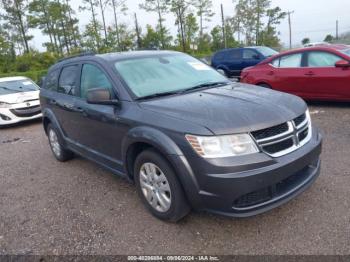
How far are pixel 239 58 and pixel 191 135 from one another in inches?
450

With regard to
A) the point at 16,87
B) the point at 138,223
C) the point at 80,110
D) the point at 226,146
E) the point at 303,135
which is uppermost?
the point at 16,87

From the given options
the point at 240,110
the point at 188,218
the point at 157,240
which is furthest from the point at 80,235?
the point at 240,110

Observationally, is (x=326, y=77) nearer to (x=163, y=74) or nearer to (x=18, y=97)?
(x=163, y=74)

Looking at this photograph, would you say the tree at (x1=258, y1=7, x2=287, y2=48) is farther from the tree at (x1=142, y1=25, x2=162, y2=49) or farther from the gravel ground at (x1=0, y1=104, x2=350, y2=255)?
the gravel ground at (x1=0, y1=104, x2=350, y2=255)

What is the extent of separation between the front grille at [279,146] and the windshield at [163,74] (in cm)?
126

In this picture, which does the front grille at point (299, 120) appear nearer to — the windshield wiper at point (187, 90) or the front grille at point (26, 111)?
the windshield wiper at point (187, 90)

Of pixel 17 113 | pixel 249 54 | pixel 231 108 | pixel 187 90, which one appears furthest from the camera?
pixel 249 54

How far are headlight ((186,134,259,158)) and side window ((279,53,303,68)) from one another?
→ 215 inches

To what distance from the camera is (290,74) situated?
288 inches

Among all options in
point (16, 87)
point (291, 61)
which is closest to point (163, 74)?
point (291, 61)

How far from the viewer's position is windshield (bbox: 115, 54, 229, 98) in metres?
3.41

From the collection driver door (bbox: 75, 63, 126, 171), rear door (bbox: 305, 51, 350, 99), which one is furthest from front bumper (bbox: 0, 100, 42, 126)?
rear door (bbox: 305, 51, 350, 99)

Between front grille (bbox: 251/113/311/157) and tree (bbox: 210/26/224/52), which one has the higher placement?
tree (bbox: 210/26/224/52)

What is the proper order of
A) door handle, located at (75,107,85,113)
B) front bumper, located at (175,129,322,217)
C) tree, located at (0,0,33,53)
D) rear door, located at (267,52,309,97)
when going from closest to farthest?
front bumper, located at (175,129,322,217), door handle, located at (75,107,85,113), rear door, located at (267,52,309,97), tree, located at (0,0,33,53)
